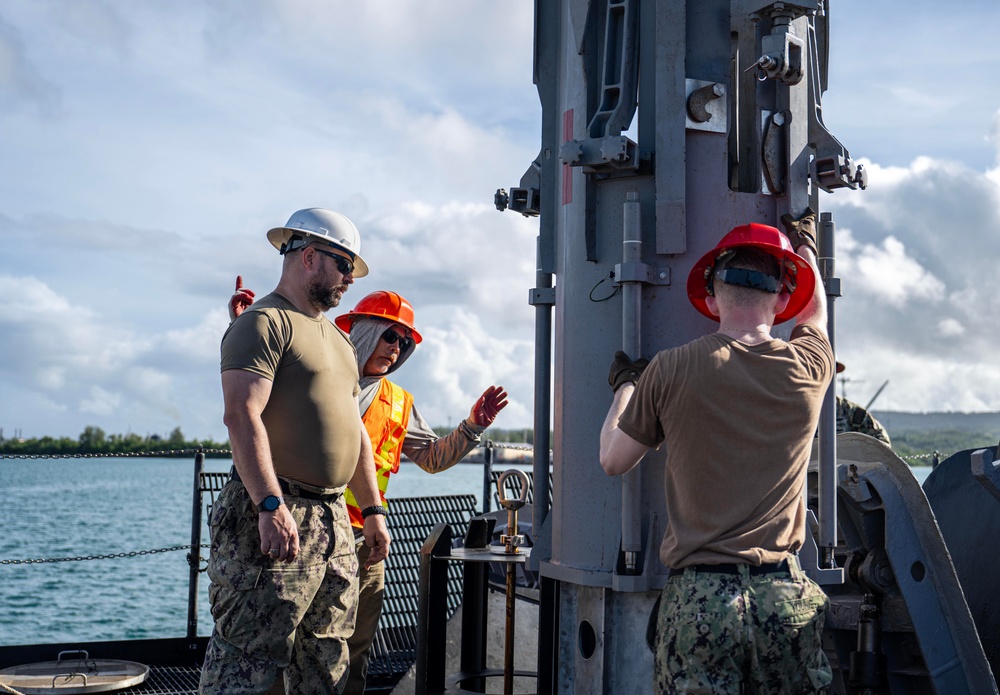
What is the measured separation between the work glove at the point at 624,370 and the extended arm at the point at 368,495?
1.23m

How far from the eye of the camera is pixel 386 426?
224 inches

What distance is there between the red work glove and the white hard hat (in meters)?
1.61

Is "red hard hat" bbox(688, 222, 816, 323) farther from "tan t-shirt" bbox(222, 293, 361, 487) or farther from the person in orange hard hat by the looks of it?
the person in orange hard hat

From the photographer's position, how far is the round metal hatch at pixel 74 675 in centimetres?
616

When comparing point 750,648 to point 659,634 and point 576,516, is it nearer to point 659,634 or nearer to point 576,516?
point 659,634

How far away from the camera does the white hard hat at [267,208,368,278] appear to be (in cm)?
449

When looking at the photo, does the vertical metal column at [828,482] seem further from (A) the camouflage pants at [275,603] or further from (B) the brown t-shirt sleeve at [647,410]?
(A) the camouflage pants at [275,603]

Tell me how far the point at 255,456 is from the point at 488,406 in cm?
219

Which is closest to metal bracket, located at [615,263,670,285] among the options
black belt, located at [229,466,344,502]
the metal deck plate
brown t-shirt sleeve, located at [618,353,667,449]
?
brown t-shirt sleeve, located at [618,353,667,449]

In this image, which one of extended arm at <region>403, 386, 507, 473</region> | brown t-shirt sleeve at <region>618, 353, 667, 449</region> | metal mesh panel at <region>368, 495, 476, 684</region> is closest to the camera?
brown t-shirt sleeve at <region>618, 353, 667, 449</region>

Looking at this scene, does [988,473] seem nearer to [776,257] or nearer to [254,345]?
[776,257]

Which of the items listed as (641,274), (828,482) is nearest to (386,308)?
Result: (641,274)

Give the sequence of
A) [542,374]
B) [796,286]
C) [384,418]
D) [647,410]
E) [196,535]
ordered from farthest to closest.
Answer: [196,535], [384,418], [542,374], [796,286], [647,410]

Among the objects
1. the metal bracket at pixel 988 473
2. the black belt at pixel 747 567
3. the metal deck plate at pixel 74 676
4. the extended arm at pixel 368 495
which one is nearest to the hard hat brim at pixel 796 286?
the black belt at pixel 747 567
